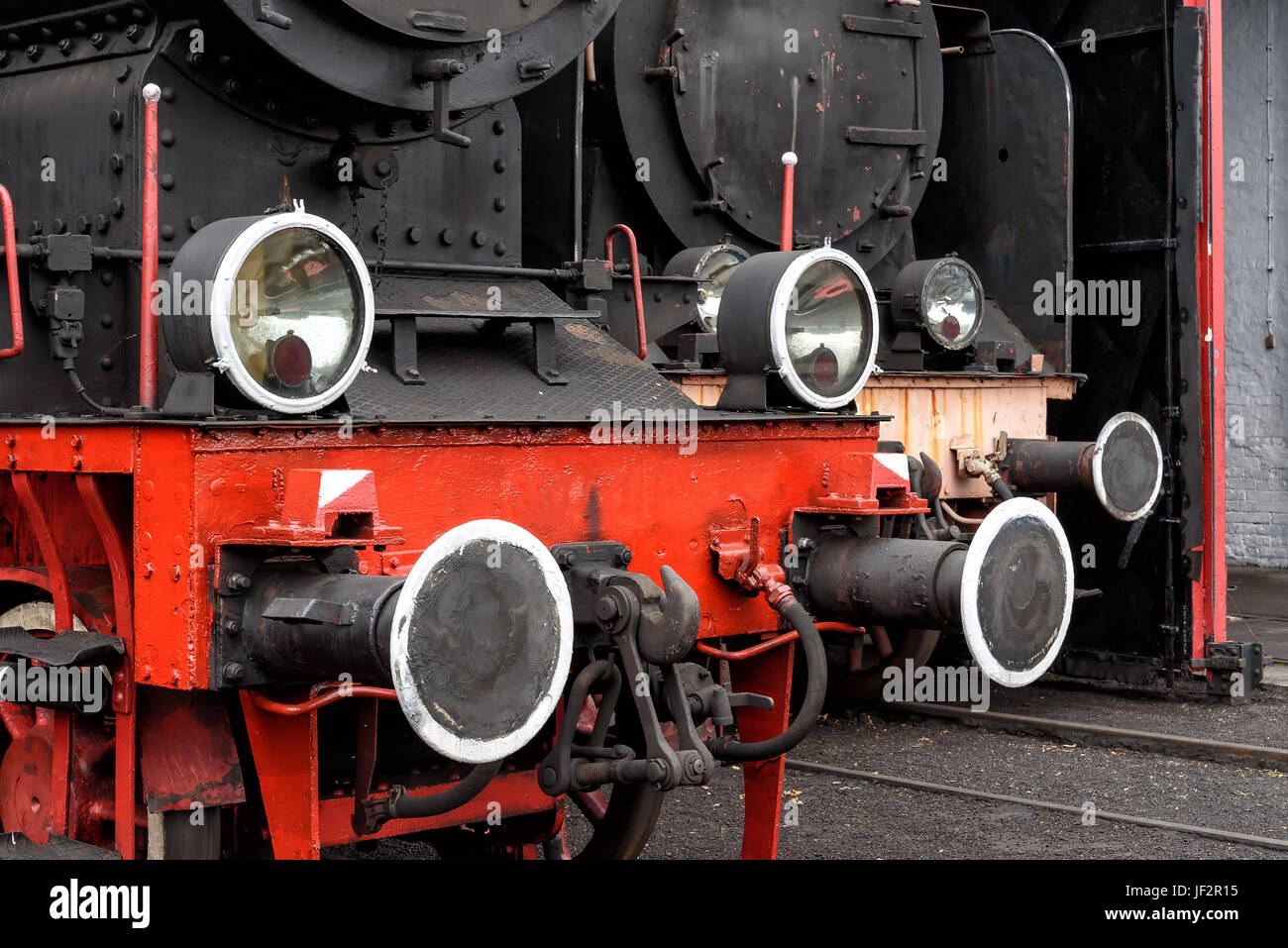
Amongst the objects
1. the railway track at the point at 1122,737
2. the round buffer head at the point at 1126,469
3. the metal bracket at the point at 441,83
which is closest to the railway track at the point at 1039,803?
the railway track at the point at 1122,737

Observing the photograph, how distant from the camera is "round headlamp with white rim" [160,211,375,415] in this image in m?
2.86

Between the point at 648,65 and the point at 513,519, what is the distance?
10.8ft

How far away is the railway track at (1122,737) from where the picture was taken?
6250mm

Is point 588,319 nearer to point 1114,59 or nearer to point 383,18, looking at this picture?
point 383,18

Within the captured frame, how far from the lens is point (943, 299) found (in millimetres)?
6883

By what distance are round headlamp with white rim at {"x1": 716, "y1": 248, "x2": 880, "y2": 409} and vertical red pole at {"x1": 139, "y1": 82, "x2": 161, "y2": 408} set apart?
4.54ft

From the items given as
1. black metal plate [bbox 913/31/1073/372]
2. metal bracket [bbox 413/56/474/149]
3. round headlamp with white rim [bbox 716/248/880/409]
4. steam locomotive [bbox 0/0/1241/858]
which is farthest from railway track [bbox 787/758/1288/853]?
metal bracket [bbox 413/56/474/149]

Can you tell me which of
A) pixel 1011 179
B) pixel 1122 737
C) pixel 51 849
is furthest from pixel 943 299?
pixel 51 849

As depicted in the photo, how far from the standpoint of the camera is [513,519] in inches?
130

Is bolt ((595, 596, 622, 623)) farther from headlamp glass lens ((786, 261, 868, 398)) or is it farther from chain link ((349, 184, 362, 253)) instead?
chain link ((349, 184, 362, 253))

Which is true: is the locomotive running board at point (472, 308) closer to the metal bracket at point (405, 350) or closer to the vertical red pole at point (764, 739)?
the metal bracket at point (405, 350)

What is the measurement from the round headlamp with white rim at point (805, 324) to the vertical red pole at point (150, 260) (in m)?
1.38

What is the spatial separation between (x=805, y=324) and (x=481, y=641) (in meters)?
1.44

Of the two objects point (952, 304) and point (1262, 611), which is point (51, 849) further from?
point (1262, 611)
